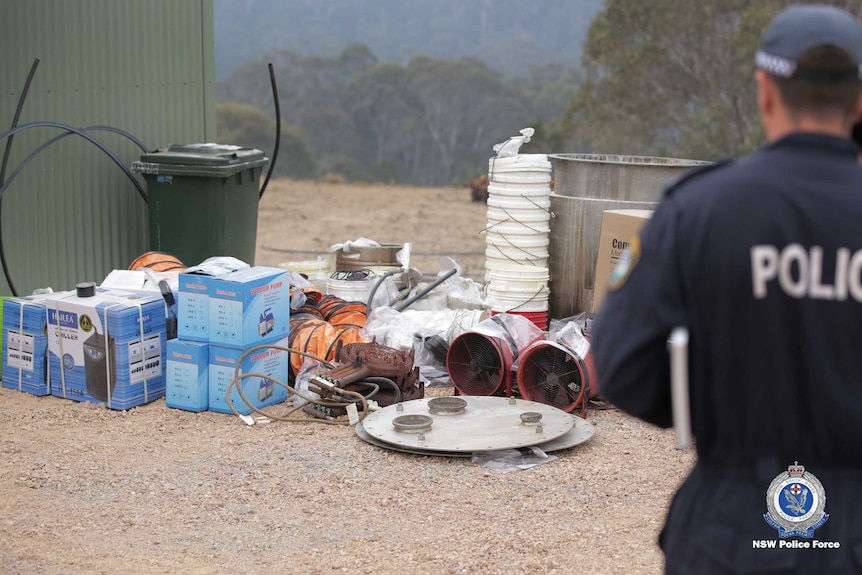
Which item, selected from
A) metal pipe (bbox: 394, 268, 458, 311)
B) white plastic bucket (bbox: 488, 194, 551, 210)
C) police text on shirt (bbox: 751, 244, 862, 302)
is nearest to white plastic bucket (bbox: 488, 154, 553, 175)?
white plastic bucket (bbox: 488, 194, 551, 210)

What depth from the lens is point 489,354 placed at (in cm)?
628

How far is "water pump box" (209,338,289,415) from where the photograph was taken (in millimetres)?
5934

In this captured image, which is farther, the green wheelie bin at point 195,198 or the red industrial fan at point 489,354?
the green wheelie bin at point 195,198

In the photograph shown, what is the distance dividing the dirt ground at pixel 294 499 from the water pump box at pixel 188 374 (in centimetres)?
10

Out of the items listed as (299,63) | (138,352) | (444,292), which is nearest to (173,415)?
(138,352)

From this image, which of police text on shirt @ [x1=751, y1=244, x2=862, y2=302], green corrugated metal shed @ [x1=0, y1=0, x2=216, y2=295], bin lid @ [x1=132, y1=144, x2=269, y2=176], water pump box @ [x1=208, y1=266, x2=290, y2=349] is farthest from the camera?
bin lid @ [x1=132, y1=144, x2=269, y2=176]

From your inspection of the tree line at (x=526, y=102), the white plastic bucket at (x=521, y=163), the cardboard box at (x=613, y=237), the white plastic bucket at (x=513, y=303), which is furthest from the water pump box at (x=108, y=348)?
the tree line at (x=526, y=102)

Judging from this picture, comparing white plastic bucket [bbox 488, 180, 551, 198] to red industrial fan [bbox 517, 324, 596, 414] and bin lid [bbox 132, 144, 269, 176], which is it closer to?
red industrial fan [bbox 517, 324, 596, 414]

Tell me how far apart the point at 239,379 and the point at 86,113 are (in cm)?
360

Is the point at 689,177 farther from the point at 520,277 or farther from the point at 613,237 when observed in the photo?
the point at 520,277

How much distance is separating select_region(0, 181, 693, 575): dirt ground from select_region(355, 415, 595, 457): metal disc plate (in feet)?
0.14

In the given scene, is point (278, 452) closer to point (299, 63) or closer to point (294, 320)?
point (294, 320)

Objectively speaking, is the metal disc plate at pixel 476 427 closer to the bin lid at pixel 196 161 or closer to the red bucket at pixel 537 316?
the red bucket at pixel 537 316

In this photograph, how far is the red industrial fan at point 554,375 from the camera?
5.95 metres
